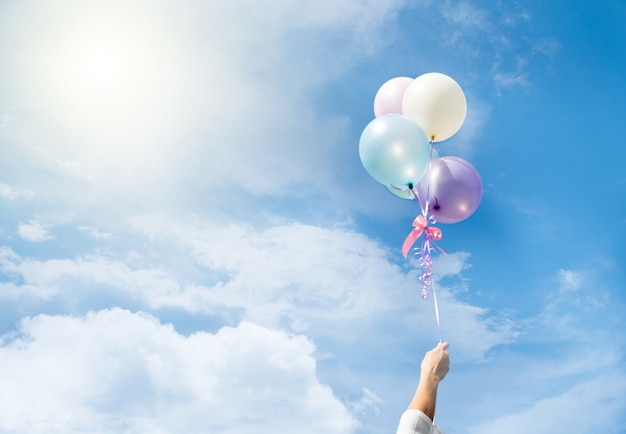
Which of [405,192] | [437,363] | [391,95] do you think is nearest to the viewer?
[437,363]

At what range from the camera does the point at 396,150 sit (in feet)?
23.7

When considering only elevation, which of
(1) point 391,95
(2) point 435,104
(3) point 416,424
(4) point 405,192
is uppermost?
(1) point 391,95

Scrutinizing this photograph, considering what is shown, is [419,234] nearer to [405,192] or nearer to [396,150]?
[405,192]

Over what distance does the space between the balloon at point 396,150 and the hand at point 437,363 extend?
4066mm

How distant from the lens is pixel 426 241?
7527 millimetres

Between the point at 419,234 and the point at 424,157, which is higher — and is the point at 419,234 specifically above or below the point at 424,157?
below

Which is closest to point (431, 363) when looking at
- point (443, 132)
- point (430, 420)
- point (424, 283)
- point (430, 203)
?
point (430, 420)

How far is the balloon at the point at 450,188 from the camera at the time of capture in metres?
7.75

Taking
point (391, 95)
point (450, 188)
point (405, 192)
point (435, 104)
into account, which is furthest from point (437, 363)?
point (391, 95)

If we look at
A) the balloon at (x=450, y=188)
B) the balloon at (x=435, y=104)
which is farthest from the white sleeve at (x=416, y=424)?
the balloon at (x=435, y=104)

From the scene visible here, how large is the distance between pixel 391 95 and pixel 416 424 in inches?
245

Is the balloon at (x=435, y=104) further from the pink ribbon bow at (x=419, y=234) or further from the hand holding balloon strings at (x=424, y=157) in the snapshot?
the pink ribbon bow at (x=419, y=234)

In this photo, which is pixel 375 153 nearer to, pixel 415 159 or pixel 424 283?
pixel 415 159

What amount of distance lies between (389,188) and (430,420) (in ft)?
18.1
